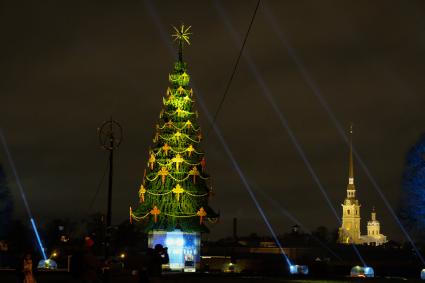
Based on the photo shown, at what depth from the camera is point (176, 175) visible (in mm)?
73250

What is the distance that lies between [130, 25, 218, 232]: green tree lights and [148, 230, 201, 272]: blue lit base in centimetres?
83

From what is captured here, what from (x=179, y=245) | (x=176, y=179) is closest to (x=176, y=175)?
(x=176, y=179)

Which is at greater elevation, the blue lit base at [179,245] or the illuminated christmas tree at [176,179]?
the illuminated christmas tree at [176,179]

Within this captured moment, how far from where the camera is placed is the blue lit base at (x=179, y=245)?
7200cm

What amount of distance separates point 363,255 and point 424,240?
80.5m

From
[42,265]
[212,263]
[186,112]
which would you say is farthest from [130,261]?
[212,263]

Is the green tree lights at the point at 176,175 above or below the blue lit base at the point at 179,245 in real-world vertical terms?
above

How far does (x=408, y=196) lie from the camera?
166ft

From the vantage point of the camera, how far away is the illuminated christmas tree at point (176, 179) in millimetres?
72312

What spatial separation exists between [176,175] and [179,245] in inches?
259

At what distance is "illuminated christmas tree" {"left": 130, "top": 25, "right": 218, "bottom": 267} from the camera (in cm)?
7231

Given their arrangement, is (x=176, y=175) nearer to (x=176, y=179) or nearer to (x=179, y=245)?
(x=176, y=179)

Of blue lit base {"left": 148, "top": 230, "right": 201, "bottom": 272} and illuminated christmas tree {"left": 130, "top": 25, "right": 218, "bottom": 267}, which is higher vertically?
illuminated christmas tree {"left": 130, "top": 25, "right": 218, "bottom": 267}

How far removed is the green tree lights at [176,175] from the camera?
72.4 m
